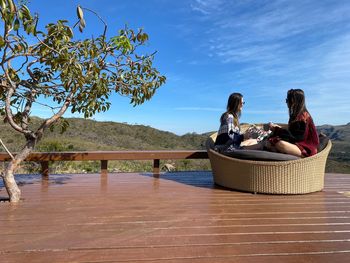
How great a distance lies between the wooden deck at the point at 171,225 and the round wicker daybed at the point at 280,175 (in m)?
0.11

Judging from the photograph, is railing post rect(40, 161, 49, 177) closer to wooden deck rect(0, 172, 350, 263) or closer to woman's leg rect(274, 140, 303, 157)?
wooden deck rect(0, 172, 350, 263)

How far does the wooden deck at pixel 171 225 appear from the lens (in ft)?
6.73

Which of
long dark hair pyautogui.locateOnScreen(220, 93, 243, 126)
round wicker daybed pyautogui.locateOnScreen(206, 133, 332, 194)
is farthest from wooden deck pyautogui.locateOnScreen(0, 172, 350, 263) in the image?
long dark hair pyautogui.locateOnScreen(220, 93, 243, 126)

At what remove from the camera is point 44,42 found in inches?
123

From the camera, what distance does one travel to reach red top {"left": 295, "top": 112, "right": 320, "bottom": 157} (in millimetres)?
4008

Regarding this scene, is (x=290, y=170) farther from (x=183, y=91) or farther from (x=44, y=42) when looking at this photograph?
(x=183, y=91)

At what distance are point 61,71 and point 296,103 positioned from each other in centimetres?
253

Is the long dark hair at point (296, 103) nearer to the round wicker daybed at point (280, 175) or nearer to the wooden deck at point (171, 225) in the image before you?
the round wicker daybed at point (280, 175)

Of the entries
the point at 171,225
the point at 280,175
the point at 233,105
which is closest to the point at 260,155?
the point at 280,175

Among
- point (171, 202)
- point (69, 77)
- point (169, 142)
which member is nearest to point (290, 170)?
point (171, 202)

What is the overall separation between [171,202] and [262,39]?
8.93 m

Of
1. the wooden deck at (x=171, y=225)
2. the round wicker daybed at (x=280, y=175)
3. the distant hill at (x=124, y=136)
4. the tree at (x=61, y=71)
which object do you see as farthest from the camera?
A: the distant hill at (x=124, y=136)

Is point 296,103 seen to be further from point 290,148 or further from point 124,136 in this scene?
point 124,136

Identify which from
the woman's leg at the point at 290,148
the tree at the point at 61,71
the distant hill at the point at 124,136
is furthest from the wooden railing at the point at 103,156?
the distant hill at the point at 124,136
